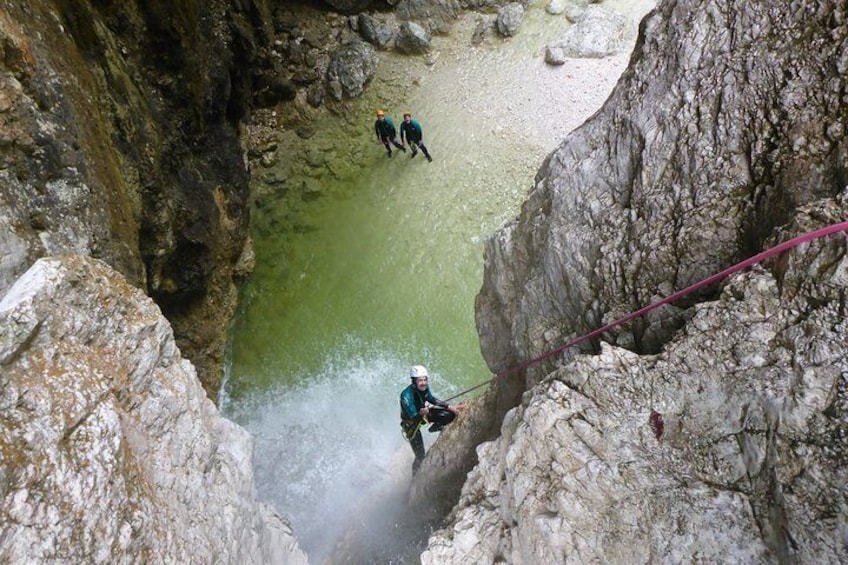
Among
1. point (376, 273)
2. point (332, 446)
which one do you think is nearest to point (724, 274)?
point (332, 446)

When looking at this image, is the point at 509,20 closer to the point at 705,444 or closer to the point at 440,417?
the point at 440,417

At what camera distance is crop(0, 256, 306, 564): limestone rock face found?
2689 millimetres

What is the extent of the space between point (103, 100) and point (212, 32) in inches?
182

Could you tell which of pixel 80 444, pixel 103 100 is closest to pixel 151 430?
pixel 80 444

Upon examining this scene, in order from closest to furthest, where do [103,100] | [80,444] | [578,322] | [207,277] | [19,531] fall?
[19,531]
[80,444]
[578,322]
[103,100]
[207,277]

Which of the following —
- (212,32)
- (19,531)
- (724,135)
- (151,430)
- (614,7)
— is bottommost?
(151,430)

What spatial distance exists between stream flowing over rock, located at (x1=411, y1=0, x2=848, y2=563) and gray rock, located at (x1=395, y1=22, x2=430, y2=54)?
1176 cm

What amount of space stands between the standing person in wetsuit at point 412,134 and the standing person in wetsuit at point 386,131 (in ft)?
0.62

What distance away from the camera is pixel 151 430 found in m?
3.64

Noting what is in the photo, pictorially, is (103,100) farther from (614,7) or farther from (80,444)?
(614,7)

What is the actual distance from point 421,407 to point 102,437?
4.24m

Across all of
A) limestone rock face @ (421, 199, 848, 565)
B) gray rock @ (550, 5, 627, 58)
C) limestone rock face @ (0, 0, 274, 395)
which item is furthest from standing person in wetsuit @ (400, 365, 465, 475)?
gray rock @ (550, 5, 627, 58)

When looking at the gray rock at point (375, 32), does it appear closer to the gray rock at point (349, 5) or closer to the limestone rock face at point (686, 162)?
the gray rock at point (349, 5)

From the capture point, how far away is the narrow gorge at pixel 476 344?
2.69 meters
